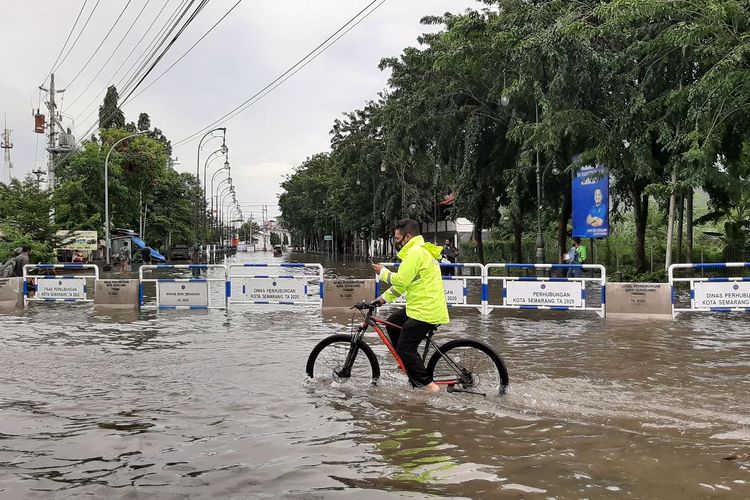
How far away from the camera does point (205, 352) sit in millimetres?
9836

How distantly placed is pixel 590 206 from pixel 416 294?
1732 cm

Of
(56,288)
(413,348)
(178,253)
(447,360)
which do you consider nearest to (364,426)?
(413,348)

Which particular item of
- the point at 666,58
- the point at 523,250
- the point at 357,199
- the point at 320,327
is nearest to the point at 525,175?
the point at 666,58

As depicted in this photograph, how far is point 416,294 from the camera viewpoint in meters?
6.57

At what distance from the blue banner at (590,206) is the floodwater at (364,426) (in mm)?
11836

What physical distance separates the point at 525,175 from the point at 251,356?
18.0 metres

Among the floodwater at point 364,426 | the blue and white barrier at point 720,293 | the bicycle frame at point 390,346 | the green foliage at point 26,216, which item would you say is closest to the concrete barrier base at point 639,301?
the blue and white barrier at point 720,293

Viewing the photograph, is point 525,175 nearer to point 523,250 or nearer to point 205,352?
point 523,250

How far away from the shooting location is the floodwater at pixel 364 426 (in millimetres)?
4438

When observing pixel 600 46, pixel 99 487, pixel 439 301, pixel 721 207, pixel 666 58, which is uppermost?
pixel 600 46

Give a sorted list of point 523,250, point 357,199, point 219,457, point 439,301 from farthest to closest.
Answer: point 357,199
point 523,250
point 439,301
point 219,457

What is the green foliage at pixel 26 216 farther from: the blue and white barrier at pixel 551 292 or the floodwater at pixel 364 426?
the blue and white barrier at pixel 551 292

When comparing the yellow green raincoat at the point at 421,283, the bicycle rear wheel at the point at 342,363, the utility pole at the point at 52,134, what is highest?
the utility pole at the point at 52,134

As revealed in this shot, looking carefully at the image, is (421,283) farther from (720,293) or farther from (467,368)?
(720,293)
